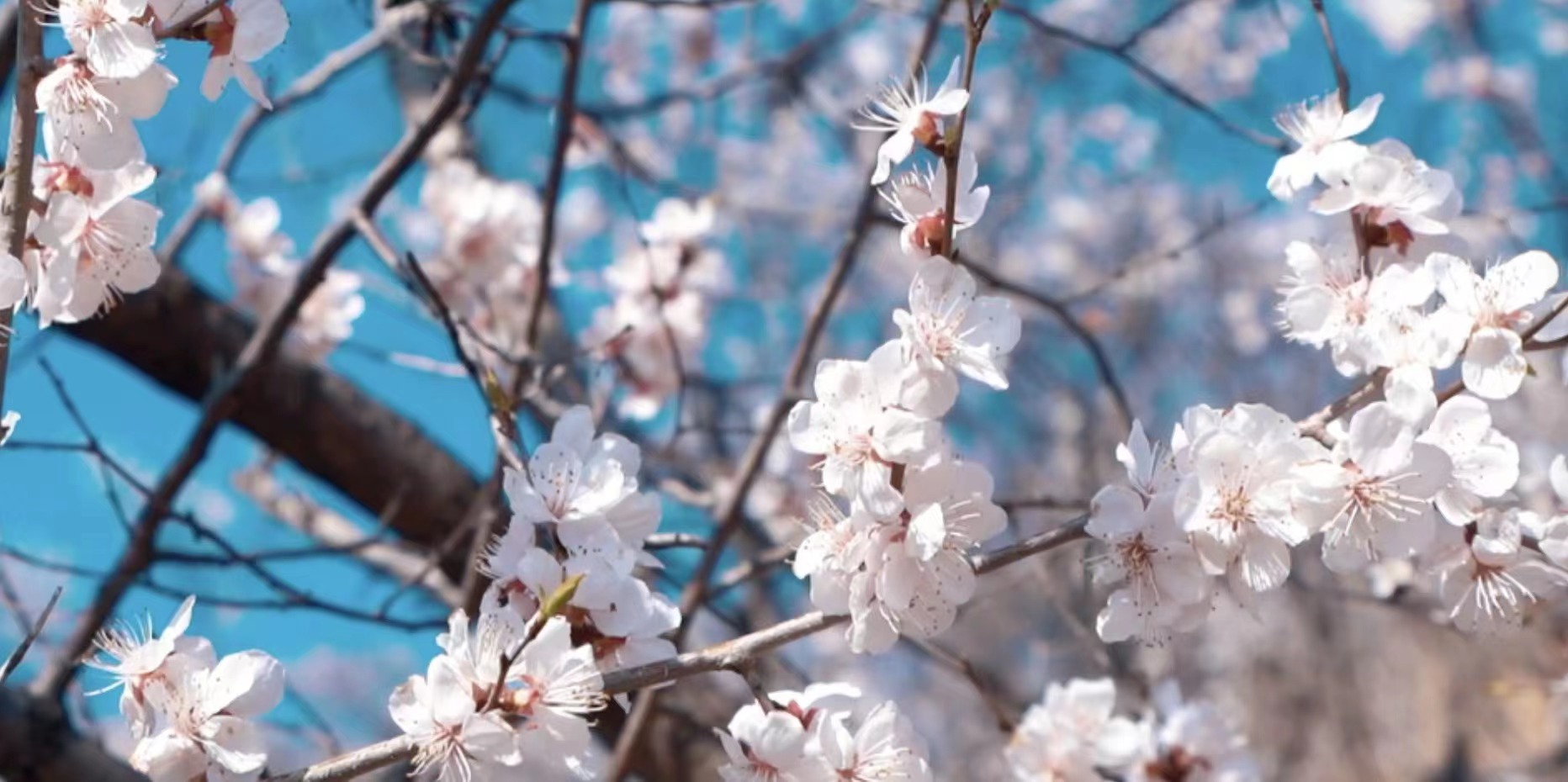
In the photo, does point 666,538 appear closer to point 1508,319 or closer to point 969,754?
point 1508,319

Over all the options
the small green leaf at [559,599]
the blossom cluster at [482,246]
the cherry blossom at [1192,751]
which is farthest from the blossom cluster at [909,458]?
the blossom cluster at [482,246]

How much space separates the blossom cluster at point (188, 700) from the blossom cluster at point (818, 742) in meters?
0.37

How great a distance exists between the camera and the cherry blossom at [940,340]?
114 cm

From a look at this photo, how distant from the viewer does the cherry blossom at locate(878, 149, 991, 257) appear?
117 cm

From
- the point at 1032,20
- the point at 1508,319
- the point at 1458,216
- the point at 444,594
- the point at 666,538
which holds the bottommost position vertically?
the point at 444,594

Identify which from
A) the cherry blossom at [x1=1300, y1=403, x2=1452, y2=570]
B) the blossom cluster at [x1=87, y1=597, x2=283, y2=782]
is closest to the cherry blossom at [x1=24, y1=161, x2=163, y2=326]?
the blossom cluster at [x1=87, y1=597, x2=283, y2=782]

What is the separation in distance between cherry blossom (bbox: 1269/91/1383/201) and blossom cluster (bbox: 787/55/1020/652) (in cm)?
38

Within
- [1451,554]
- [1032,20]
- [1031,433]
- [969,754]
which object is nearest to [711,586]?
[1032,20]

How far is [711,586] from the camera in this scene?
2070 millimetres

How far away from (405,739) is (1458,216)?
1046mm

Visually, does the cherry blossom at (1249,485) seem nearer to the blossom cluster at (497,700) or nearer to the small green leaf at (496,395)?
the blossom cluster at (497,700)

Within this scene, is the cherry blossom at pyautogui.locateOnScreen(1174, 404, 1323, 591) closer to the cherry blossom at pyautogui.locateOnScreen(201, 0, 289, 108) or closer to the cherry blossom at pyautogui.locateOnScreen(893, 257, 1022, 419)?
the cherry blossom at pyautogui.locateOnScreen(893, 257, 1022, 419)

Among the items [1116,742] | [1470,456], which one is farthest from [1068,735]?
[1470,456]

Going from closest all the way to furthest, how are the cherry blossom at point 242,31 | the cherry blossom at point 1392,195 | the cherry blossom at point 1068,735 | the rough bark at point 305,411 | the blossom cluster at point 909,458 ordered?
the blossom cluster at point 909,458 → the cherry blossom at point 242,31 → the cherry blossom at point 1392,195 → the cherry blossom at point 1068,735 → the rough bark at point 305,411
